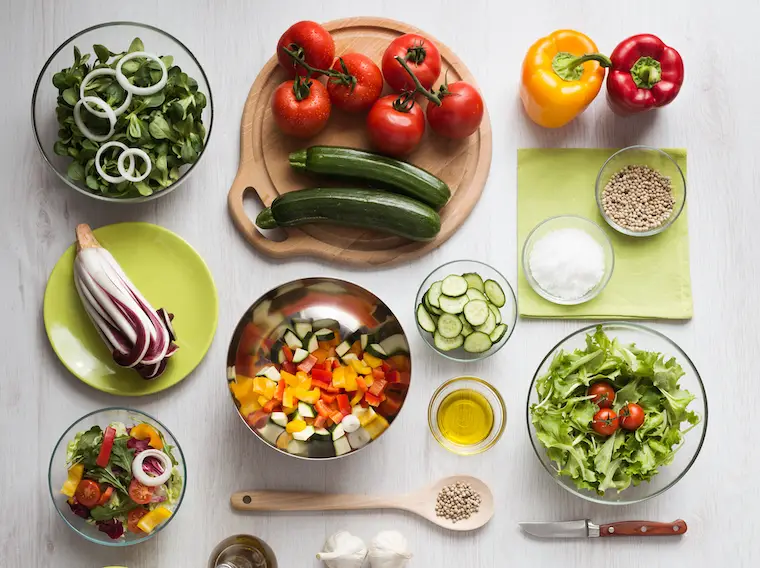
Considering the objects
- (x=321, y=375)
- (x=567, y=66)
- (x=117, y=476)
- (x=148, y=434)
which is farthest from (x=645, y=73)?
(x=117, y=476)

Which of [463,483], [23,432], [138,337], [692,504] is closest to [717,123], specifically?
[692,504]

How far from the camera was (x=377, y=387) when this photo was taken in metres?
2.00

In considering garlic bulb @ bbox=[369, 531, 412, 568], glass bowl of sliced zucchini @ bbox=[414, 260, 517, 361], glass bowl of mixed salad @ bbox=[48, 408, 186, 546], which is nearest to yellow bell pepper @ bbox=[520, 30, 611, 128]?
glass bowl of sliced zucchini @ bbox=[414, 260, 517, 361]

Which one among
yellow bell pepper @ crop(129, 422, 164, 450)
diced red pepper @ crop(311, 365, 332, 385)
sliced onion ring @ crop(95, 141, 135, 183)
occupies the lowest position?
yellow bell pepper @ crop(129, 422, 164, 450)

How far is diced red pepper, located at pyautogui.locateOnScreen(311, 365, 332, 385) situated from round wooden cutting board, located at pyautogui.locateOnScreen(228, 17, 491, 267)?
0.32m

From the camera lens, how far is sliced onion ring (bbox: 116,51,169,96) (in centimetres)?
192

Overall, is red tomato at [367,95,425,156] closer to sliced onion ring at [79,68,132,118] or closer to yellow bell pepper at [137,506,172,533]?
sliced onion ring at [79,68,132,118]

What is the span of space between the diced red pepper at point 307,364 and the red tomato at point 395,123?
1.96ft

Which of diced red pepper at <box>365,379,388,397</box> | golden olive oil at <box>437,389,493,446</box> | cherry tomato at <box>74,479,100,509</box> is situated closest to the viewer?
cherry tomato at <box>74,479,100,509</box>

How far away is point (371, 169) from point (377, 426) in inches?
26.9

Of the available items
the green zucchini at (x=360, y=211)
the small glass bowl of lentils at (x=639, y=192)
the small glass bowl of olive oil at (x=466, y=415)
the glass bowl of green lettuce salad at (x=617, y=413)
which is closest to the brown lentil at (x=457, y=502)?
the small glass bowl of olive oil at (x=466, y=415)

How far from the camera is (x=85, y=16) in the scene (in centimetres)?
213

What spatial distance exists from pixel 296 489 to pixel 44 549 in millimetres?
705

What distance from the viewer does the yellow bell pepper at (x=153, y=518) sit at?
6.34ft
